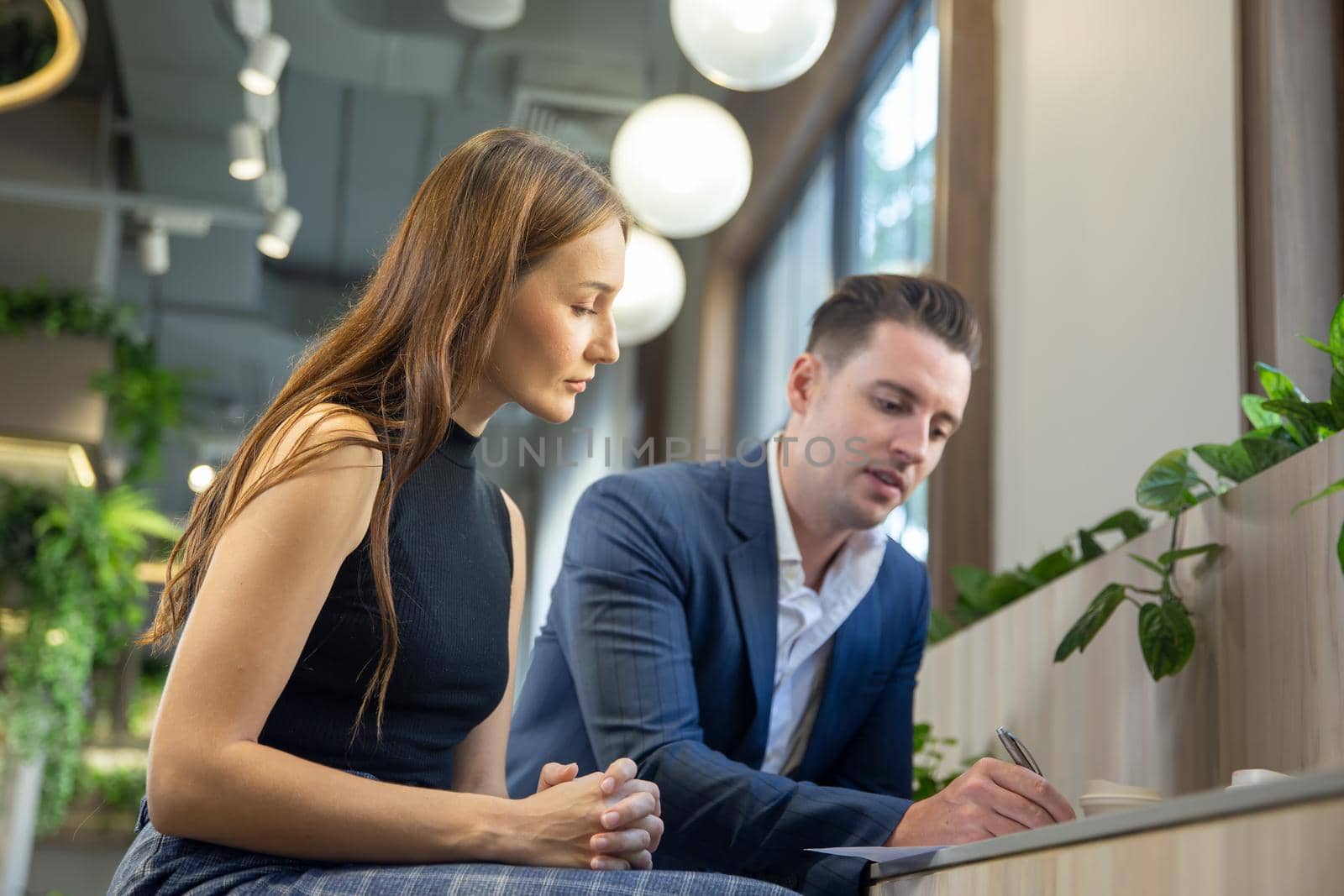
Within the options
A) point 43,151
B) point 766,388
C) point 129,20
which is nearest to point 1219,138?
point 766,388

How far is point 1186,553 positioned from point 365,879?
103cm

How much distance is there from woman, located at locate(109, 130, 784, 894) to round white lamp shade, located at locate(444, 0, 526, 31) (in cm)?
413

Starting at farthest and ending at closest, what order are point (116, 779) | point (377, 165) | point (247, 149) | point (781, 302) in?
point (116, 779) → point (377, 165) → point (247, 149) → point (781, 302)

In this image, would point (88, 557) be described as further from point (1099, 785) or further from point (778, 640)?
point (1099, 785)

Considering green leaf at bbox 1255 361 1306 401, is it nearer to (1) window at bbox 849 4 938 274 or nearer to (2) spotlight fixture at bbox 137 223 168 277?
(1) window at bbox 849 4 938 274

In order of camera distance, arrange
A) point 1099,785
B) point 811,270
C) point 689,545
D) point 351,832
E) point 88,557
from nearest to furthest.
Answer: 1. point 351,832
2. point 1099,785
3. point 689,545
4. point 811,270
5. point 88,557

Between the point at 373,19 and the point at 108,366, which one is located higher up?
the point at 373,19

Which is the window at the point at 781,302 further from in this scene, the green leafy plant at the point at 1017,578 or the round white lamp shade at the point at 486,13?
the green leafy plant at the point at 1017,578

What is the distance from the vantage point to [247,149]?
18.9 feet

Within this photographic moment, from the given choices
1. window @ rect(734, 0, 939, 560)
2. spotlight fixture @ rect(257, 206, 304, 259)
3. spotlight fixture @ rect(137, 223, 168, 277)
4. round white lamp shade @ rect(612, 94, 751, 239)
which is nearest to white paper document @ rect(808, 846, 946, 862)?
window @ rect(734, 0, 939, 560)

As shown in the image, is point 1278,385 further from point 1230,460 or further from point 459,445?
point 459,445

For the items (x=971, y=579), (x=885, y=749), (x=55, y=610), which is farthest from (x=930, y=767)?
(x=55, y=610)

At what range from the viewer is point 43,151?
7.11 metres

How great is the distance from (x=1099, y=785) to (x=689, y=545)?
2.21ft
